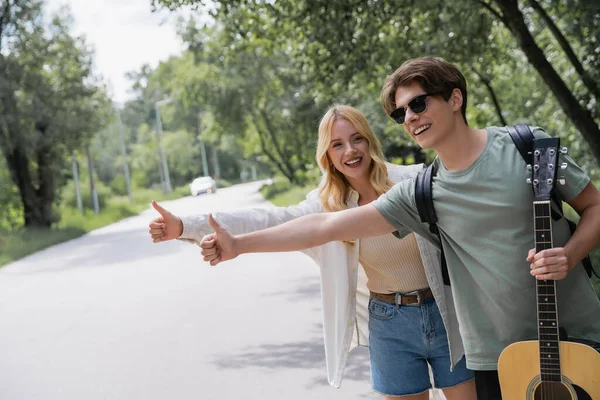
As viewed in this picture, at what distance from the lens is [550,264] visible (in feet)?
7.72

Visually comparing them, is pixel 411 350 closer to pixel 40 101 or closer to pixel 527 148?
pixel 527 148

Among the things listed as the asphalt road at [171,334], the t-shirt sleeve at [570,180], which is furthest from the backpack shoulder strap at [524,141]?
the asphalt road at [171,334]

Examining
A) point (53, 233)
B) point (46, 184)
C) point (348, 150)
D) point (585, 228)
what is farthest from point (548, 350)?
point (46, 184)

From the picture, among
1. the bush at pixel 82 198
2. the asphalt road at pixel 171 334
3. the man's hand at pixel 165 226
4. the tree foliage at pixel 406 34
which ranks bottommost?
the asphalt road at pixel 171 334

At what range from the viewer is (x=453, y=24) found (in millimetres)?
13461

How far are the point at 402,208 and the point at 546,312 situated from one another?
0.61 metres

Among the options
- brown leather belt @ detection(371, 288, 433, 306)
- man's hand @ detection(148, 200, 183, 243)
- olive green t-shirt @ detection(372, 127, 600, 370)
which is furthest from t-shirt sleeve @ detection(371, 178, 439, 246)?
man's hand @ detection(148, 200, 183, 243)

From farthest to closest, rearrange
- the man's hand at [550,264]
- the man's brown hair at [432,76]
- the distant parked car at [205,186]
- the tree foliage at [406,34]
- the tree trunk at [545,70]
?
the distant parked car at [205,186]
the tree foliage at [406,34]
the tree trunk at [545,70]
the man's brown hair at [432,76]
the man's hand at [550,264]

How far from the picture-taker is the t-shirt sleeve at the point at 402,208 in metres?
2.76

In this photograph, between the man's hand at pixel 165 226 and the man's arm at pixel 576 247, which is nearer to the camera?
the man's arm at pixel 576 247

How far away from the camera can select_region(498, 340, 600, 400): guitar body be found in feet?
7.74

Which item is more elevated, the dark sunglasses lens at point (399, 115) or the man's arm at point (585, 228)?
the dark sunglasses lens at point (399, 115)

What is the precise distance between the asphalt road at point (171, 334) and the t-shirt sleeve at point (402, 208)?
328cm

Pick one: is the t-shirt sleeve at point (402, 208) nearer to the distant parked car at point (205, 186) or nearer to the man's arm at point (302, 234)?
the man's arm at point (302, 234)
